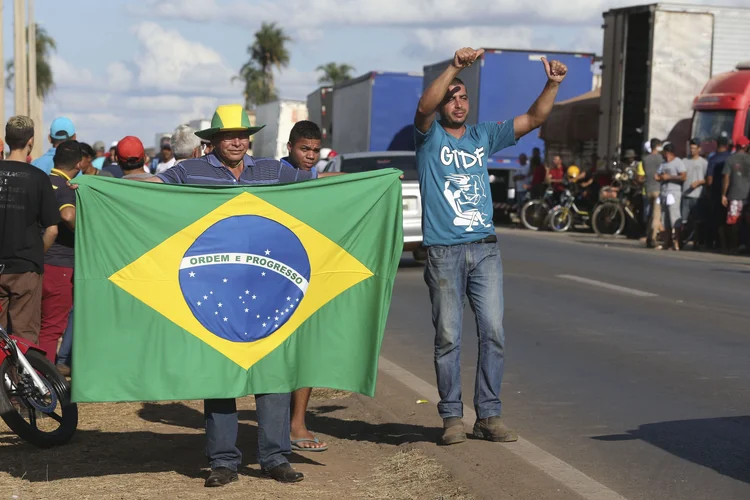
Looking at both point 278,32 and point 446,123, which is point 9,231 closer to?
point 446,123

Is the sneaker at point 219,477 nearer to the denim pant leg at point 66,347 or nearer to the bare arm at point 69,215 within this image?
the bare arm at point 69,215

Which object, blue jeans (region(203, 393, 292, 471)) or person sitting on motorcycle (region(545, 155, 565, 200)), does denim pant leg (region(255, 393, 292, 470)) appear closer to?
blue jeans (region(203, 393, 292, 471))

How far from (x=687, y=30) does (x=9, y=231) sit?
2428cm

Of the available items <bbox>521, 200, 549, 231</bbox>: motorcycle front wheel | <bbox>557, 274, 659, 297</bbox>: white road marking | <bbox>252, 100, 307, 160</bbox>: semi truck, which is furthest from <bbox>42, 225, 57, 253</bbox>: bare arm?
<bbox>252, 100, 307, 160</bbox>: semi truck

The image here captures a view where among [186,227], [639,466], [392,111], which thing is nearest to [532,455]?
[639,466]

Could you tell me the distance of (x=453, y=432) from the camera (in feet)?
24.0

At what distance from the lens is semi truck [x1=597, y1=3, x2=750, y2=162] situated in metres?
29.6

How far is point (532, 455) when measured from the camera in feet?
23.3

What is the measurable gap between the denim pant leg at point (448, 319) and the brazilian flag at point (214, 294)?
0.65 metres

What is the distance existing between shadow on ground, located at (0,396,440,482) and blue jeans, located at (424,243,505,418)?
40 centimetres

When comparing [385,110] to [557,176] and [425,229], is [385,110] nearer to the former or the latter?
[557,176]

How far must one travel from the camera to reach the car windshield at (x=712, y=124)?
2681 cm

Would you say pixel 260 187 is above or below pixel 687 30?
below

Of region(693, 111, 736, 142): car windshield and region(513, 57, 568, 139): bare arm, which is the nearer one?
region(513, 57, 568, 139): bare arm
